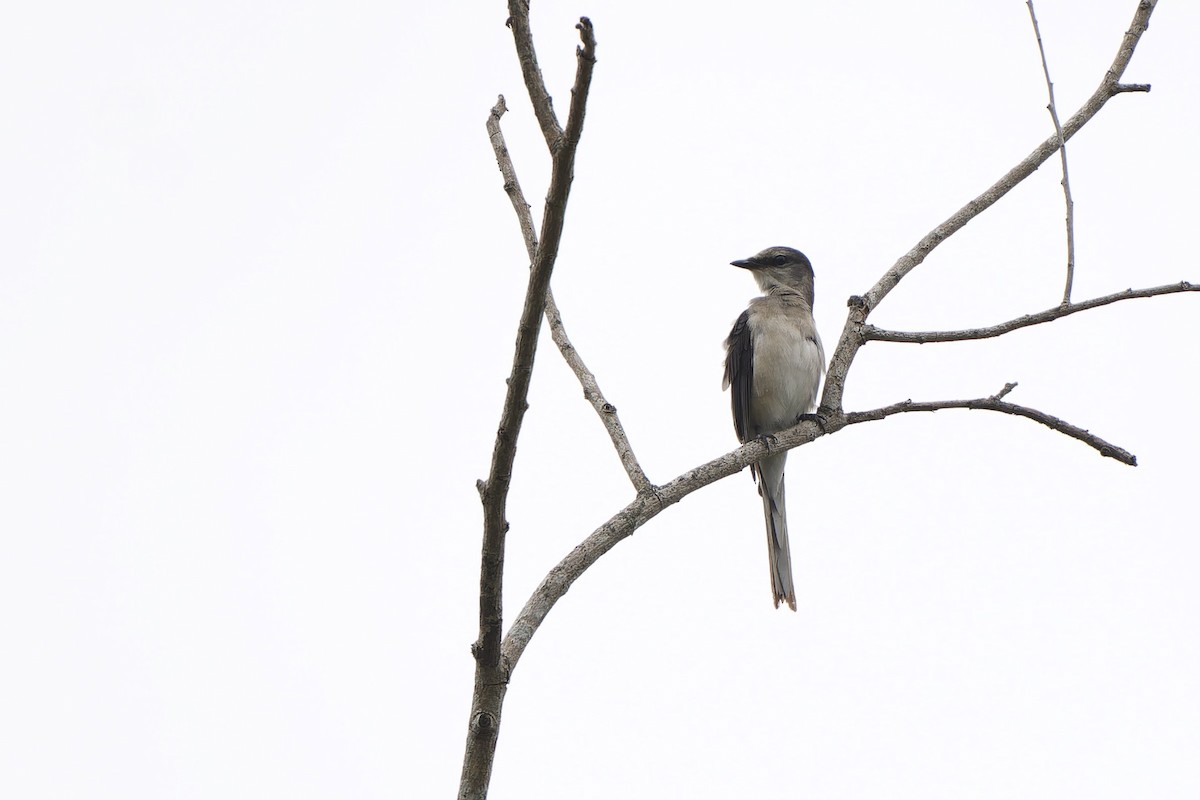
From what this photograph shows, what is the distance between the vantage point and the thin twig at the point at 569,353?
13.8 ft

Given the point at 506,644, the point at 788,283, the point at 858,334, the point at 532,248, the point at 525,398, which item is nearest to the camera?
the point at 525,398

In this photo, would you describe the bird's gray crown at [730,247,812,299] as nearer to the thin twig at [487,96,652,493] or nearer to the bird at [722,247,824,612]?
the bird at [722,247,824,612]

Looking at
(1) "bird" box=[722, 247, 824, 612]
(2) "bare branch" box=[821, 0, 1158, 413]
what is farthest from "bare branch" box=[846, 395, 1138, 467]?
(1) "bird" box=[722, 247, 824, 612]

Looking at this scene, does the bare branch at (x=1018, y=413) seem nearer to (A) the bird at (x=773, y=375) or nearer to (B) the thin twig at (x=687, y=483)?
(B) the thin twig at (x=687, y=483)

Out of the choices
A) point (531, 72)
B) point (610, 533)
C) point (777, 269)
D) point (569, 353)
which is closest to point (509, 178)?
point (569, 353)

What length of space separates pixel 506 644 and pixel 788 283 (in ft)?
18.9

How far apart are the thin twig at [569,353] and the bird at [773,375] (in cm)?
316

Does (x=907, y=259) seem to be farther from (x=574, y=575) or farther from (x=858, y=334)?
(x=574, y=575)

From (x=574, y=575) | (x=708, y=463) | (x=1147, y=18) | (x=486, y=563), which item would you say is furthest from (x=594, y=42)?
(x=1147, y=18)

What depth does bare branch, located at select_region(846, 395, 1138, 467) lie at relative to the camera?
13.6 feet

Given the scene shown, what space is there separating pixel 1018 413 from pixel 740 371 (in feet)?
11.8

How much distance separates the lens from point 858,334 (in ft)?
16.5

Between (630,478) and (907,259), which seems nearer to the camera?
(630,478)

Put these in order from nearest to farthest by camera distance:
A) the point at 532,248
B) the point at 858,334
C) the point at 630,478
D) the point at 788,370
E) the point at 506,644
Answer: the point at 506,644 → the point at 630,478 → the point at 532,248 → the point at 858,334 → the point at 788,370
